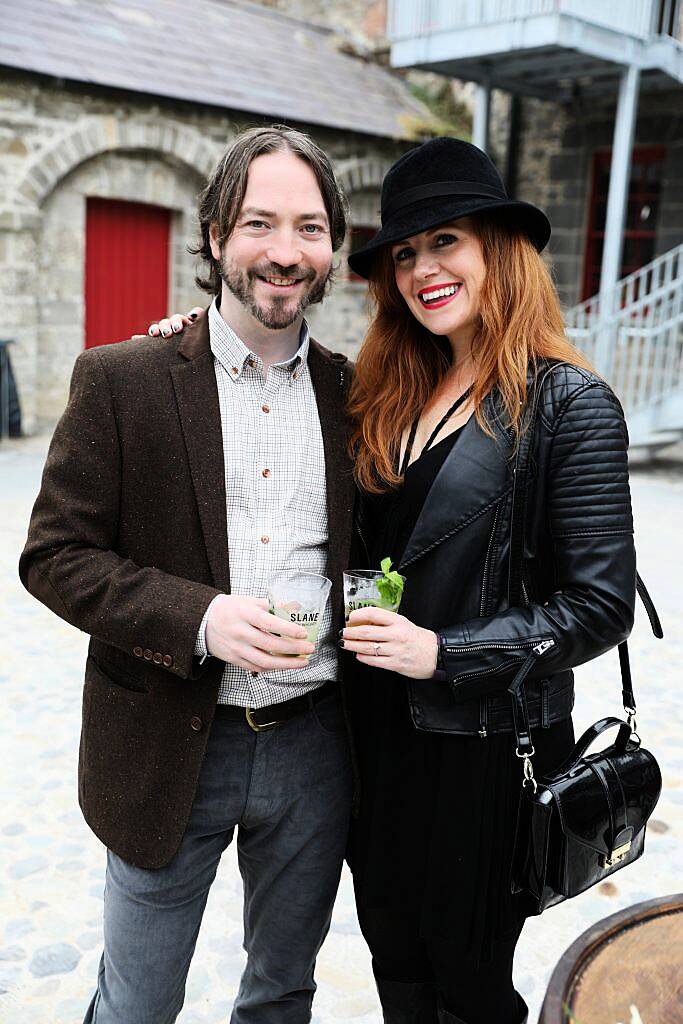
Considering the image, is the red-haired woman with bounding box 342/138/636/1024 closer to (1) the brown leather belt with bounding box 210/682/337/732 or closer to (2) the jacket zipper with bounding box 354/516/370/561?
(2) the jacket zipper with bounding box 354/516/370/561

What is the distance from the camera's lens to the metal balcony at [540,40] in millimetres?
9891

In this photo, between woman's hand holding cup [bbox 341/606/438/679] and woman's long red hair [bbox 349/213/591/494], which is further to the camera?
woman's long red hair [bbox 349/213/591/494]

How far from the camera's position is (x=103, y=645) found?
6.26 feet

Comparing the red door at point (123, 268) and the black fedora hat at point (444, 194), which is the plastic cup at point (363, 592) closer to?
the black fedora hat at point (444, 194)

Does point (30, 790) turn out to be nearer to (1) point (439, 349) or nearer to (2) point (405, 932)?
→ (2) point (405, 932)

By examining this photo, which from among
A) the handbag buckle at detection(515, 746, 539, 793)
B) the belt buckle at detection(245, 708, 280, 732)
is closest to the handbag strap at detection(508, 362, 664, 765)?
the handbag buckle at detection(515, 746, 539, 793)

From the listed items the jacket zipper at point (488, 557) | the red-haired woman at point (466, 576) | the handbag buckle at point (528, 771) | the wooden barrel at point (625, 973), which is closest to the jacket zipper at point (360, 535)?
the red-haired woman at point (466, 576)

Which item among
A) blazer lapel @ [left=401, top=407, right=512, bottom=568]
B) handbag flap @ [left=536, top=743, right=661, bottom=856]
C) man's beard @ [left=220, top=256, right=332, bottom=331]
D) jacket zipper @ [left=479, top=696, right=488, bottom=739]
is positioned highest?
man's beard @ [left=220, top=256, right=332, bottom=331]

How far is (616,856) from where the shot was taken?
6.01 feet

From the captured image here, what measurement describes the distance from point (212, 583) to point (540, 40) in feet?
31.7

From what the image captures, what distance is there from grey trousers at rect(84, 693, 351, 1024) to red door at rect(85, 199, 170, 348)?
9.36m

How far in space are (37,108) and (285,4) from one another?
8.36 m

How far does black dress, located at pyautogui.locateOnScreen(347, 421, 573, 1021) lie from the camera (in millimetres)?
1875

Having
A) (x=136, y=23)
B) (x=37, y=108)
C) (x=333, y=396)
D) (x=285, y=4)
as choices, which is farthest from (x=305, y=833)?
(x=285, y=4)
